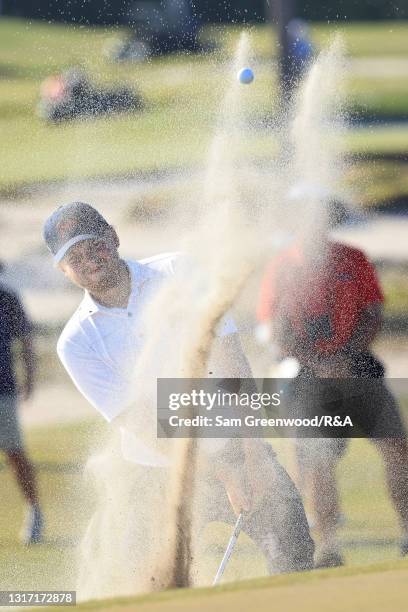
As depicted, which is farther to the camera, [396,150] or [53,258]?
[396,150]

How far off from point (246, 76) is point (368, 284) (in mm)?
1039

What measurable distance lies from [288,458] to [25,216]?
155cm

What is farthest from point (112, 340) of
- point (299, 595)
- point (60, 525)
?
point (299, 595)

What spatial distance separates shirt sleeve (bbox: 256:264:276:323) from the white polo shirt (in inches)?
5.9

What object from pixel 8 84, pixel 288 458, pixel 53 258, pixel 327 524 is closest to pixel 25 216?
pixel 53 258

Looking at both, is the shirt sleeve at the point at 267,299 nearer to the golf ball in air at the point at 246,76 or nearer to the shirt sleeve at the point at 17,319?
the golf ball in air at the point at 246,76

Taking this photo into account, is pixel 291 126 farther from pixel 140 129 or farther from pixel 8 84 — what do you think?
pixel 8 84

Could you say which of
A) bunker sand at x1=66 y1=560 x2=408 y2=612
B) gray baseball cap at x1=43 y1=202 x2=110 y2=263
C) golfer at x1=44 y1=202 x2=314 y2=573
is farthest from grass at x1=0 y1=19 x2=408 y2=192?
bunker sand at x1=66 y1=560 x2=408 y2=612

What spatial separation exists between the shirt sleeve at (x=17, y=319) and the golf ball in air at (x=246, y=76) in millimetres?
1344

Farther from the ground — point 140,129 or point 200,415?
point 140,129

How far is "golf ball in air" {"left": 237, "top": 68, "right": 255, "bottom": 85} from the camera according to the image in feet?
14.9

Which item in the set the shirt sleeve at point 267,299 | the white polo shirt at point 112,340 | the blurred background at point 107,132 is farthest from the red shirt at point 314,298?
the white polo shirt at point 112,340

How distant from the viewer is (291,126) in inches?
180

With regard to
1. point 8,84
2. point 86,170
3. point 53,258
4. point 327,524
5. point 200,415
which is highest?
point 8,84
